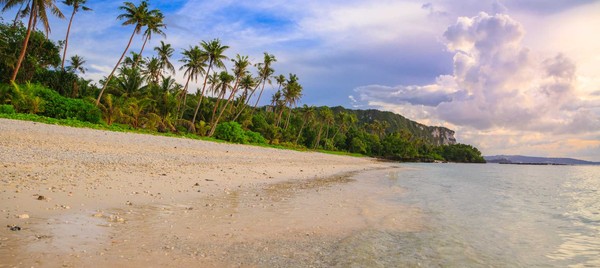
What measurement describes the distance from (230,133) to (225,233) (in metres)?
41.9

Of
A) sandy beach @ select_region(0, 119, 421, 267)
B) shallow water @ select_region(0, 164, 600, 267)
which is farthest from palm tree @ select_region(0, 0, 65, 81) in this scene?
shallow water @ select_region(0, 164, 600, 267)

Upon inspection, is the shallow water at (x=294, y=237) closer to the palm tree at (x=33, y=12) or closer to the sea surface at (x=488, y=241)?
the sea surface at (x=488, y=241)

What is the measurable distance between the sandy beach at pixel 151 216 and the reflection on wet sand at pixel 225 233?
2cm

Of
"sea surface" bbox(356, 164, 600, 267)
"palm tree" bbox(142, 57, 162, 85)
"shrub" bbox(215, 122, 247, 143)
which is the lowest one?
"sea surface" bbox(356, 164, 600, 267)

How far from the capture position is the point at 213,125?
163ft

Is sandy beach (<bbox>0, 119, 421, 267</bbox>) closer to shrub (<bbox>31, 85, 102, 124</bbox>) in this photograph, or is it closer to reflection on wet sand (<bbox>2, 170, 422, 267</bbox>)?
reflection on wet sand (<bbox>2, 170, 422, 267</bbox>)

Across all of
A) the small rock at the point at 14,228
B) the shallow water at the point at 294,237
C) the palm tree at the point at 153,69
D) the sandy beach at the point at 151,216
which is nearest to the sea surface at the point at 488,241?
the shallow water at the point at 294,237

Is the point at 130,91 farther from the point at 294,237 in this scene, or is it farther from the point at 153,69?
the point at 294,237

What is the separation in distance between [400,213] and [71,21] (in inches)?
2081

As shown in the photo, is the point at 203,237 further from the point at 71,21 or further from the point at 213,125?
the point at 71,21

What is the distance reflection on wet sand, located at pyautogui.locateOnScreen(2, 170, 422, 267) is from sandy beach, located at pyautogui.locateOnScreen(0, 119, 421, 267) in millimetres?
21

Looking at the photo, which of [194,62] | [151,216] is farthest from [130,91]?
[151,216]

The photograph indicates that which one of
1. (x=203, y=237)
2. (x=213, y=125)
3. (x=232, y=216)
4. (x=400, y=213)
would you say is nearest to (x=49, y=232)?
(x=203, y=237)

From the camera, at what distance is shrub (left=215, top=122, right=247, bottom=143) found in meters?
47.7
